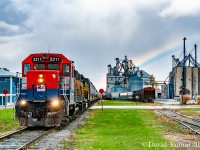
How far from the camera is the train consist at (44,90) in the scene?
2022cm

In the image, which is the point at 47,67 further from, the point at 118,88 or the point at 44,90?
the point at 118,88

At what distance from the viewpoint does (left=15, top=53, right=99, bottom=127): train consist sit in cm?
2022

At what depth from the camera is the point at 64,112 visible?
20.8 m

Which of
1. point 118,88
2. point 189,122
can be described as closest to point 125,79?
point 118,88

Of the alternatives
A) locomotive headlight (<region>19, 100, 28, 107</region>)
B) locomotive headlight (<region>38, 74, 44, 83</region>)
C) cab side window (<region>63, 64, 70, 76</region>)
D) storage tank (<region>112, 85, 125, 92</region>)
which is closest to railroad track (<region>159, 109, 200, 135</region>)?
cab side window (<region>63, 64, 70, 76</region>)

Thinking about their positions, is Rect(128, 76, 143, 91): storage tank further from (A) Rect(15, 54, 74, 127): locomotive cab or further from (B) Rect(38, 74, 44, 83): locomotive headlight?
(B) Rect(38, 74, 44, 83): locomotive headlight

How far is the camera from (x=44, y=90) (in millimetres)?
20844

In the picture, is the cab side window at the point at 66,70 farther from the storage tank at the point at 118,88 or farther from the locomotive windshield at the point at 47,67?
the storage tank at the point at 118,88

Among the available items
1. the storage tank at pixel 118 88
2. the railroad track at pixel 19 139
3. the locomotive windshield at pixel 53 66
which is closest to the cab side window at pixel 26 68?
the locomotive windshield at pixel 53 66

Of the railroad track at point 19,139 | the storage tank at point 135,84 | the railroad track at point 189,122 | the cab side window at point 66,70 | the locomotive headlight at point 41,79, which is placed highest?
the storage tank at point 135,84

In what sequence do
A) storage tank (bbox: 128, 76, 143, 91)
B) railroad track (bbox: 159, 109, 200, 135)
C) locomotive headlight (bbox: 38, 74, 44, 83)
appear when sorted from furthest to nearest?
storage tank (bbox: 128, 76, 143, 91) < railroad track (bbox: 159, 109, 200, 135) < locomotive headlight (bbox: 38, 74, 44, 83)

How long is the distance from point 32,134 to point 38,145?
4.14m

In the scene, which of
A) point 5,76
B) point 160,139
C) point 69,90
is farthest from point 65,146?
point 5,76

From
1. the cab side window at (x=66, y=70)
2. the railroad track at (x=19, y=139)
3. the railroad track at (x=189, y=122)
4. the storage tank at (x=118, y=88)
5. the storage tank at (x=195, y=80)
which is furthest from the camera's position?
the storage tank at (x=118, y=88)
